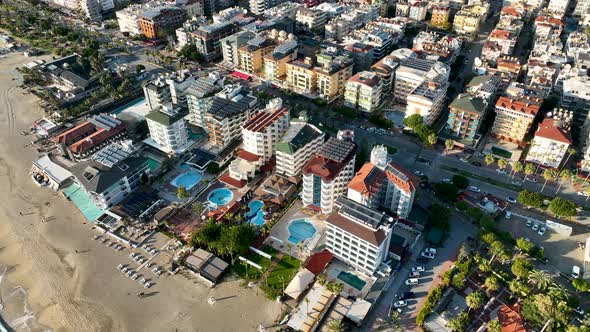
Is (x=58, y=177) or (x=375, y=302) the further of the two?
(x=58, y=177)

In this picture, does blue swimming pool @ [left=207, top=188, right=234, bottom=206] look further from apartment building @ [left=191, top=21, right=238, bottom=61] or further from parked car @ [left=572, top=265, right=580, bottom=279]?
apartment building @ [left=191, top=21, right=238, bottom=61]

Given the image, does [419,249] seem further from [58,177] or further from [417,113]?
[58,177]

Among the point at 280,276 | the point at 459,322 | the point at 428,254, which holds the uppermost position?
the point at 459,322

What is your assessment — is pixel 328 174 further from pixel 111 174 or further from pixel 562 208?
pixel 562 208

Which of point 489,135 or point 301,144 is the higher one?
point 301,144

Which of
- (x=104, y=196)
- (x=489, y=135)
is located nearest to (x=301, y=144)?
(x=104, y=196)

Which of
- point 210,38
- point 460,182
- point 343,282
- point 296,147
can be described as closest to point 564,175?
point 460,182
